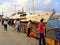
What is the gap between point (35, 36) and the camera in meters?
23.2

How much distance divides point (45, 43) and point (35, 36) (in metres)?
5.91

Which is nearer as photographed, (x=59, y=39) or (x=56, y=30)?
(x=59, y=39)

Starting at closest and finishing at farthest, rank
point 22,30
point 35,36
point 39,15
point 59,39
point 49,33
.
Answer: point 59,39 → point 49,33 → point 35,36 → point 22,30 → point 39,15

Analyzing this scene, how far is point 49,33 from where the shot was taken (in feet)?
63.0

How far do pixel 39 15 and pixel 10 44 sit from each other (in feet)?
67.1

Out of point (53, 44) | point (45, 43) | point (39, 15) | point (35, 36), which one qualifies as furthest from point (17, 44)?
point (39, 15)

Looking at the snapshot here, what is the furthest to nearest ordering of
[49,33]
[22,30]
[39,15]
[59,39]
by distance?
[39,15] < [22,30] < [49,33] < [59,39]

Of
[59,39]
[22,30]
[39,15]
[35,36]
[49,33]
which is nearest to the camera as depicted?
[59,39]

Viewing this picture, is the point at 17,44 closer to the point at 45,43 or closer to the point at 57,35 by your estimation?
the point at 45,43

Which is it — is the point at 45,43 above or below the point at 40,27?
below

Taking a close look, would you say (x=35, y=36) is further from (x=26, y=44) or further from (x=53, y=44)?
(x=53, y=44)

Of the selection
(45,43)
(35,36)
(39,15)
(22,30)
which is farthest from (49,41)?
(39,15)

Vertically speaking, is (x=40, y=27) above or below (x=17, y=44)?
above

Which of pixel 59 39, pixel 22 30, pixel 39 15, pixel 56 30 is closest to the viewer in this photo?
pixel 59 39
